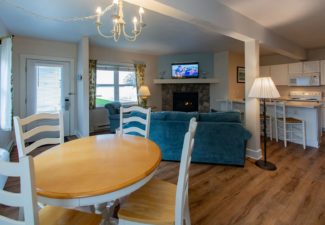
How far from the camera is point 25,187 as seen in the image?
74cm

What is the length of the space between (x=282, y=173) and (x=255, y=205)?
1.13 m

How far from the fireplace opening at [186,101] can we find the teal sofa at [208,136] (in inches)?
148

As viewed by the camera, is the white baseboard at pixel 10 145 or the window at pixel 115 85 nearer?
the white baseboard at pixel 10 145

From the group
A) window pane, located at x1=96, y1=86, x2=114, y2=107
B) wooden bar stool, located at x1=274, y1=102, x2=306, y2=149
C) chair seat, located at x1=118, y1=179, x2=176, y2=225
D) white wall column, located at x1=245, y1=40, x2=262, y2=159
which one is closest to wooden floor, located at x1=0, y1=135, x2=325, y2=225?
white wall column, located at x1=245, y1=40, x2=262, y2=159

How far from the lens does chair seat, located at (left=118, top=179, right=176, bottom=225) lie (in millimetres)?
1206

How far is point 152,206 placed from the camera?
4.33ft

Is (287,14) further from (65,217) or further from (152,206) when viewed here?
(65,217)

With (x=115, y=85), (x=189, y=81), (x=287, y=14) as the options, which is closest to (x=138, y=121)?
A: (x=287, y=14)

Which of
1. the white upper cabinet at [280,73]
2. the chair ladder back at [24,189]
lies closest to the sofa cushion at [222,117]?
the chair ladder back at [24,189]

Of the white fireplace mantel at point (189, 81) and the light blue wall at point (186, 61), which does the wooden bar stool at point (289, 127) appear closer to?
the white fireplace mantel at point (189, 81)

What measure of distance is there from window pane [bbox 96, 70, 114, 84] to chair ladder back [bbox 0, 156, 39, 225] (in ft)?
17.8

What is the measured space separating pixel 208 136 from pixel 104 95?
3891mm

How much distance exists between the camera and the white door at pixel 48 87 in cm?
466

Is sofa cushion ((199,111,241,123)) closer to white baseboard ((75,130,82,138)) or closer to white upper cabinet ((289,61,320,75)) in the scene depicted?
white baseboard ((75,130,82,138))
